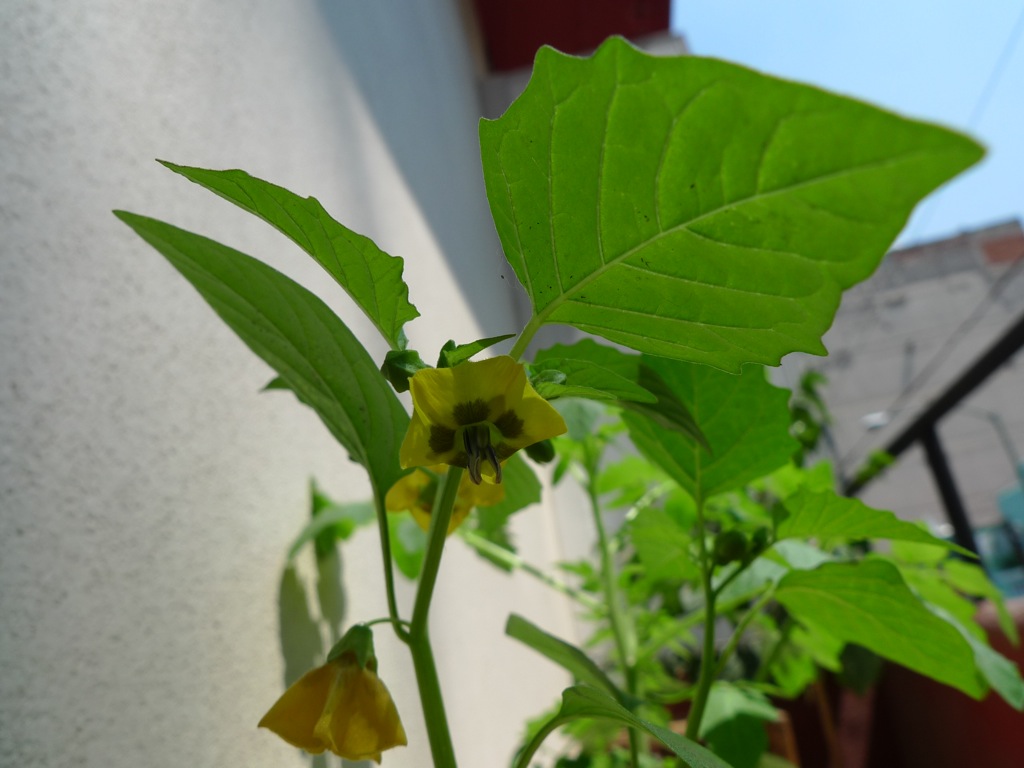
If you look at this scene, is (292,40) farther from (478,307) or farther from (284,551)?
(478,307)

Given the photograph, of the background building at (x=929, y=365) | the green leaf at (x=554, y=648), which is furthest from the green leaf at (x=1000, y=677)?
the background building at (x=929, y=365)

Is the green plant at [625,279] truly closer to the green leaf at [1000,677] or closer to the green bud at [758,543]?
the green bud at [758,543]

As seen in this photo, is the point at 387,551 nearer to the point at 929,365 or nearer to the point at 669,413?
the point at 669,413

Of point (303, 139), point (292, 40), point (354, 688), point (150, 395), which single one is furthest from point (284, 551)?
point (292, 40)

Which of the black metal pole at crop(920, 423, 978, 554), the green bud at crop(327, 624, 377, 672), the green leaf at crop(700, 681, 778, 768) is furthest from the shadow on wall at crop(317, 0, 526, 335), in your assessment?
the black metal pole at crop(920, 423, 978, 554)

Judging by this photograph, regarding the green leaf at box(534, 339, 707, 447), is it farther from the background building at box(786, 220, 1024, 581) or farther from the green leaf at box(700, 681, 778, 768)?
the background building at box(786, 220, 1024, 581)

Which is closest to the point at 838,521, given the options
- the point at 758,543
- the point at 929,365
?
the point at 758,543

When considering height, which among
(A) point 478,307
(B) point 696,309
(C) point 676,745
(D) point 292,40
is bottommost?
(C) point 676,745

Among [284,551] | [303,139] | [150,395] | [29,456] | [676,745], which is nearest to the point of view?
[676,745]
